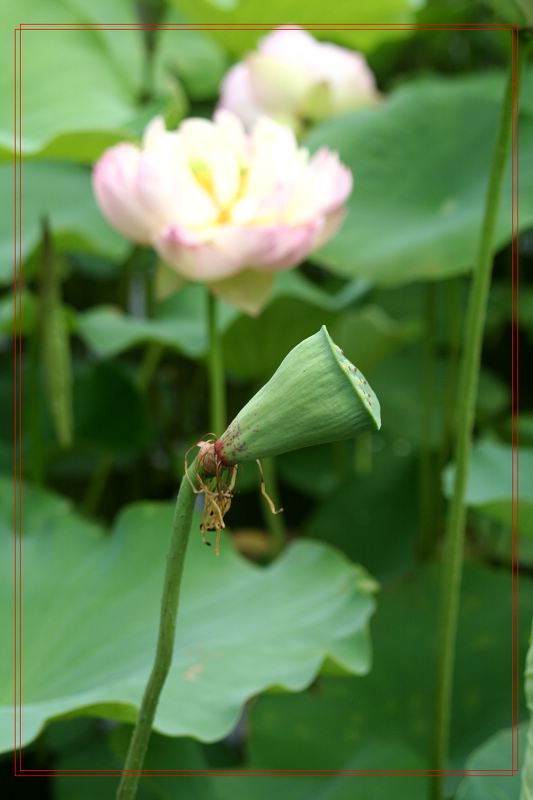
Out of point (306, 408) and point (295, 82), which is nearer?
point (306, 408)

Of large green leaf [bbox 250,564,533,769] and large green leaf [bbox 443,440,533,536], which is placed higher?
large green leaf [bbox 443,440,533,536]

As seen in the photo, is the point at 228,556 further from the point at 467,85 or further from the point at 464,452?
the point at 467,85

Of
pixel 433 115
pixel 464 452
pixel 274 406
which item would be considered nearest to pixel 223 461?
pixel 274 406

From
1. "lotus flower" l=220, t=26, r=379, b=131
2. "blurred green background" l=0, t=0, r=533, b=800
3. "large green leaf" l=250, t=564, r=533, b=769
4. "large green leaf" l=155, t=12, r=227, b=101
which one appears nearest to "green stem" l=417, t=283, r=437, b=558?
"blurred green background" l=0, t=0, r=533, b=800

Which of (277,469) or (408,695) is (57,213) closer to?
(277,469)

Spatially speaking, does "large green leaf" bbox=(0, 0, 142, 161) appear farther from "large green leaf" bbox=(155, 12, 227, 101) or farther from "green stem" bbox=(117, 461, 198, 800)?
"green stem" bbox=(117, 461, 198, 800)

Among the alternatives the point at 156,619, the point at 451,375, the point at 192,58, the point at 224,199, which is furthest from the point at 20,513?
the point at 192,58

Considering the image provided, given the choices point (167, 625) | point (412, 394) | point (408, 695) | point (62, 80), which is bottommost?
point (408, 695)
